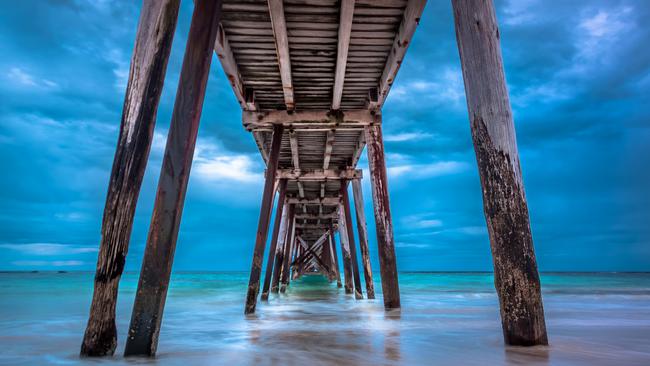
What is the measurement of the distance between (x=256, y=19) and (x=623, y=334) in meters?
5.07

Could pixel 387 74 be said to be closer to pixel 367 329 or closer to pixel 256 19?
pixel 256 19

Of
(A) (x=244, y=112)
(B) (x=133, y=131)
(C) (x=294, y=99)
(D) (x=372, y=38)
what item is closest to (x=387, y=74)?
(D) (x=372, y=38)

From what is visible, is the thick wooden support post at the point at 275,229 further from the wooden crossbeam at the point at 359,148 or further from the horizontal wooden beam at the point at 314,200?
the horizontal wooden beam at the point at 314,200

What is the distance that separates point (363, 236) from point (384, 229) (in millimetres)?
2979

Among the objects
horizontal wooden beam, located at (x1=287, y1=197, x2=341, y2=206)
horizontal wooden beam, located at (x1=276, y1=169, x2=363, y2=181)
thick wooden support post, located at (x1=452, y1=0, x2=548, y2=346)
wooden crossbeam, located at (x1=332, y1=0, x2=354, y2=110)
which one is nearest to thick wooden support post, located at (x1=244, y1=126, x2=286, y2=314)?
wooden crossbeam, located at (x1=332, y1=0, x2=354, y2=110)

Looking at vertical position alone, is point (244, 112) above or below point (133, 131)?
above

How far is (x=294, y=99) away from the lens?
6520 millimetres

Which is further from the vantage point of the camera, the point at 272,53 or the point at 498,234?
the point at 272,53

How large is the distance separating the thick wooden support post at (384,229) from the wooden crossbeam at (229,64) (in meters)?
2.19

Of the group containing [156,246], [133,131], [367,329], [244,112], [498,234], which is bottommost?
[367,329]

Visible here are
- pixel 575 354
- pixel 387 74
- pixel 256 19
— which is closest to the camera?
pixel 575 354

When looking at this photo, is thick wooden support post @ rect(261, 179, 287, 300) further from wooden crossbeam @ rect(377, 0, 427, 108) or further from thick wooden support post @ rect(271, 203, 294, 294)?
wooden crossbeam @ rect(377, 0, 427, 108)

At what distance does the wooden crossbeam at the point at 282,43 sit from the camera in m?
4.08

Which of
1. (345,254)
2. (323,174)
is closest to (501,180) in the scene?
(323,174)
